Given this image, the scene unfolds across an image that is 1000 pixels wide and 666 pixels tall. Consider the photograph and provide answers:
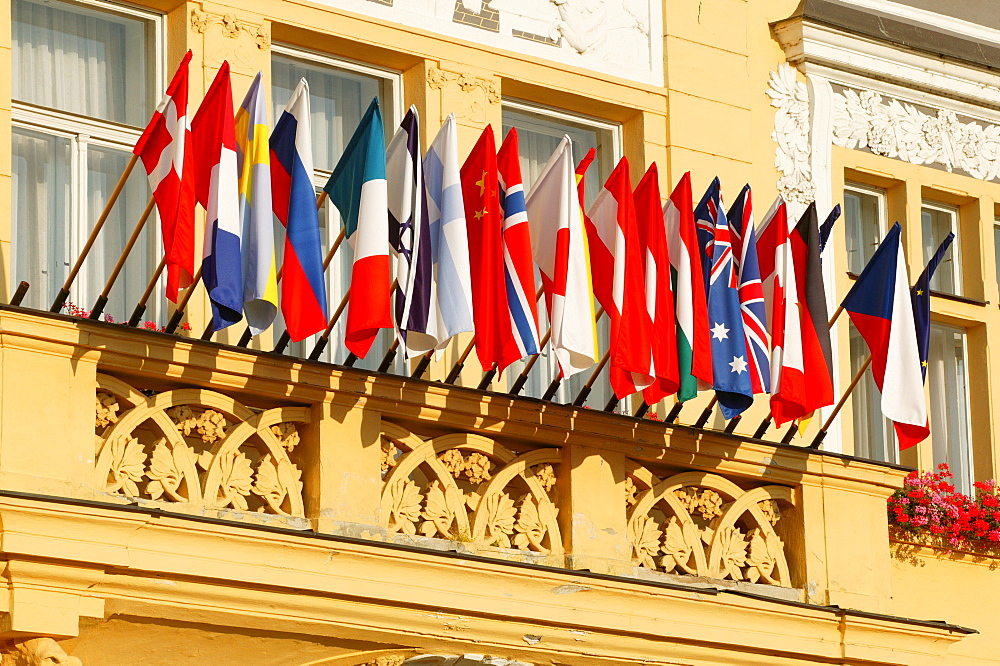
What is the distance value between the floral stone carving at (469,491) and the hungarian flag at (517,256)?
0.77 m

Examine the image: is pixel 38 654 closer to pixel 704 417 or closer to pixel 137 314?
pixel 137 314

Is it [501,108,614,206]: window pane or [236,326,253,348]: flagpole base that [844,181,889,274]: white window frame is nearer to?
[501,108,614,206]: window pane

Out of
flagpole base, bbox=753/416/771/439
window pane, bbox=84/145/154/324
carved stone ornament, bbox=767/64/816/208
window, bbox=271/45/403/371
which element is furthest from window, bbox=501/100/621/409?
window pane, bbox=84/145/154/324

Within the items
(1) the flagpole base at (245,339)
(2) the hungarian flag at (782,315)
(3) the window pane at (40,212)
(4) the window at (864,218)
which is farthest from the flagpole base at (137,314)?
(4) the window at (864,218)

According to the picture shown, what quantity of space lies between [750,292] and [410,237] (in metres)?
2.38

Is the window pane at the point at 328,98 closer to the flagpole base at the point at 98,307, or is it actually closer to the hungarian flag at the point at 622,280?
the hungarian flag at the point at 622,280

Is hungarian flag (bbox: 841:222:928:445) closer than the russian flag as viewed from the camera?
No

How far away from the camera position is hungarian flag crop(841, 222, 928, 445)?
14062mm

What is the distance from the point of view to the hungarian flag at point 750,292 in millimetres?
13664

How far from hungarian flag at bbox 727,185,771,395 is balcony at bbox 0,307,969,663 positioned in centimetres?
52

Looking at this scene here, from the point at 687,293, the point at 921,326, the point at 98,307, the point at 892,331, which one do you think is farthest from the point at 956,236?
the point at 98,307

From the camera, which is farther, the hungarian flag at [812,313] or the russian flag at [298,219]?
the hungarian flag at [812,313]

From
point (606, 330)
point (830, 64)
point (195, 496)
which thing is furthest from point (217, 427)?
point (830, 64)

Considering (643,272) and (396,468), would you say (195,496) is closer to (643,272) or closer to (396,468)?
(396,468)
